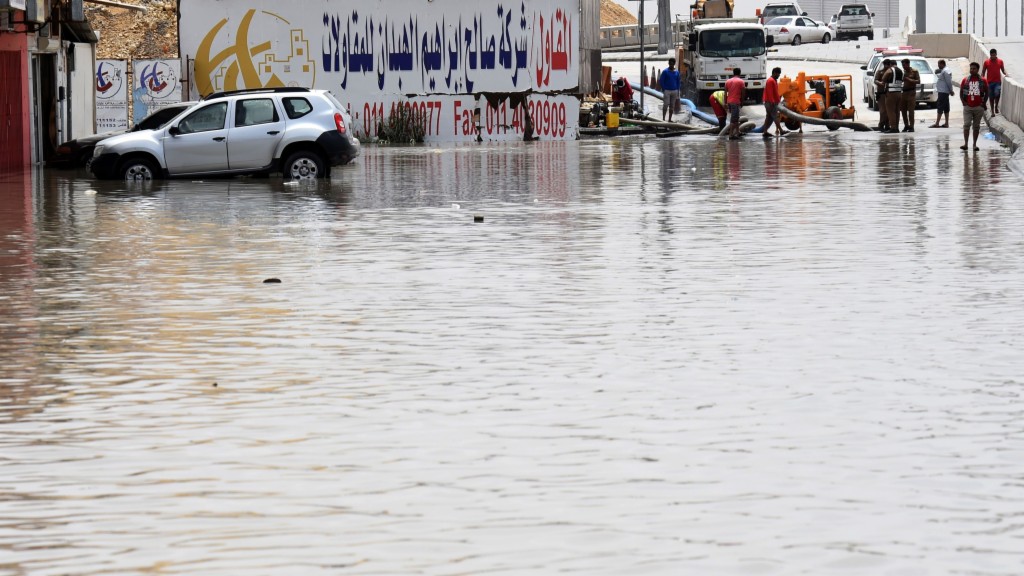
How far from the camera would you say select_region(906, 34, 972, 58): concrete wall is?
84.8 meters

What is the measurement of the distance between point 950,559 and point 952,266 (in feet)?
30.5

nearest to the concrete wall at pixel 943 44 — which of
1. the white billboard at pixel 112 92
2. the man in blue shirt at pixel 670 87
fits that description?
the man in blue shirt at pixel 670 87

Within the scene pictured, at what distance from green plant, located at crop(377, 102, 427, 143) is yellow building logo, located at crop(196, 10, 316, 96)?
2.36 m

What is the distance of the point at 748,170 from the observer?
30.9 m

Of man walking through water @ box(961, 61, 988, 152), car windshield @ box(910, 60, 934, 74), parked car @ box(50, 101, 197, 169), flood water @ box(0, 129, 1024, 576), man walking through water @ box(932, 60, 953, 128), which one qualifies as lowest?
flood water @ box(0, 129, 1024, 576)

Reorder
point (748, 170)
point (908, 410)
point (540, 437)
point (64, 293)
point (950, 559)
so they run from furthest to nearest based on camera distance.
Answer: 1. point (748, 170)
2. point (64, 293)
3. point (908, 410)
4. point (540, 437)
5. point (950, 559)

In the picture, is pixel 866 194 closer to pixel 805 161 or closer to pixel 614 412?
pixel 805 161

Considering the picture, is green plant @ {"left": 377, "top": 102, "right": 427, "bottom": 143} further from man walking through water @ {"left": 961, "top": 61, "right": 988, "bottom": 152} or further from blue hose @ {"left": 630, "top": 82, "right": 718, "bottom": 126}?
man walking through water @ {"left": 961, "top": 61, "right": 988, "bottom": 152}

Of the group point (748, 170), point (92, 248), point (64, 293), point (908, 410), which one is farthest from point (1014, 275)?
point (748, 170)

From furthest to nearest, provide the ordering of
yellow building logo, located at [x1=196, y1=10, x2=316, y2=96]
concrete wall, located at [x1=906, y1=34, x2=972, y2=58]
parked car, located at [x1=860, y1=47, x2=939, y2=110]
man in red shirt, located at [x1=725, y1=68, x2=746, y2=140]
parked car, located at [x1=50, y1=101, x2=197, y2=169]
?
concrete wall, located at [x1=906, y1=34, x2=972, y2=58] → parked car, located at [x1=860, y1=47, x2=939, y2=110] → yellow building logo, located at [x1=196, y1=10, x2=316, y2=96] → man in red shirt, located at [x1=725, y1=68, x2=746, y2=140] → parked car, located at [x1=50, y1=101, x2=197, y2=169]

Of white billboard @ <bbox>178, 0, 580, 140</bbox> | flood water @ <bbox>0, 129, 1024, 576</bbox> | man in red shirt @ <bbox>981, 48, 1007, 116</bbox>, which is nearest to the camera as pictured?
flood water @ <bbox>0, 129, 1024, 576</bbox>

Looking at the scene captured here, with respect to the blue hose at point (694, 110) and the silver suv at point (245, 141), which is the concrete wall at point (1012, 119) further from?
the silver suv at point (245, 141)

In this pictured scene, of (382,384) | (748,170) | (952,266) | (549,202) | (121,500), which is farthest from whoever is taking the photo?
(748,170)

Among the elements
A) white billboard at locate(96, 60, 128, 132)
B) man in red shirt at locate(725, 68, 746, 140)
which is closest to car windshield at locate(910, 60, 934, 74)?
man in red shirt at locate(725, 68, 746, 140)
